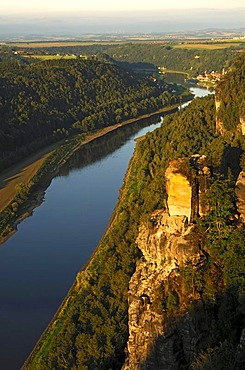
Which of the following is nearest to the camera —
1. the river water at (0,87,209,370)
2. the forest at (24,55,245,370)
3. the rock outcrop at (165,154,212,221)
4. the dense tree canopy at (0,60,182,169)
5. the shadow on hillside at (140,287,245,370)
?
the shadow on hillside at (140,287,245,370)

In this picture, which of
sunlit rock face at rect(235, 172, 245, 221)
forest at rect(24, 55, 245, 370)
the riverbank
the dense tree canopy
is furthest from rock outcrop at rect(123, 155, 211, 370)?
the dense tree canopy

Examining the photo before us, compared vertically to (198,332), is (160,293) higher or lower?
higher

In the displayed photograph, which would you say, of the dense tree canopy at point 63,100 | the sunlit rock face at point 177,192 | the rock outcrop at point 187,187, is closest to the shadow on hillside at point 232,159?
the rock outcrop at point 187,187

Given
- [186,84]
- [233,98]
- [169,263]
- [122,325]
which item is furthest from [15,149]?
[186,84]

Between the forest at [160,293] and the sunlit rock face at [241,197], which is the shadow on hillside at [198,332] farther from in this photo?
the sunlit rock face at [241,197]

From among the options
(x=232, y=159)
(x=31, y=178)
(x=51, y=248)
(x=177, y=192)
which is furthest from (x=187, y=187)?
(x=31, y=178)

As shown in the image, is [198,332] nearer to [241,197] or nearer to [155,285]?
[155,285]

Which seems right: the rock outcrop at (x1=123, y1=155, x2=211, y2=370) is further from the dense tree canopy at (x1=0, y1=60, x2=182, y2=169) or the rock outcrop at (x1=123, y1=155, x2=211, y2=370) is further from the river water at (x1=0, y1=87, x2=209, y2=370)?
the dense tree canopy at (x1=0, y1=60, x2=182, y2=169)
